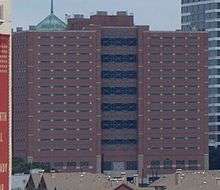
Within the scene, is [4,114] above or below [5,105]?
below

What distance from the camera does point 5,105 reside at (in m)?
53.3

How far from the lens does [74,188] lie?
181 m

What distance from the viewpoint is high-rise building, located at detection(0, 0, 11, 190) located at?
51.3 metres

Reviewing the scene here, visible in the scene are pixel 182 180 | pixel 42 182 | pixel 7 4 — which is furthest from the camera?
pixel 42 182

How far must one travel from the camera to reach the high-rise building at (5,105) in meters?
51.3

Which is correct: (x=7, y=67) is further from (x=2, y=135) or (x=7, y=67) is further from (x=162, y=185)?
(x=162, y=185)

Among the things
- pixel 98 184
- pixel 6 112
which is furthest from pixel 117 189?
pixel 6 112

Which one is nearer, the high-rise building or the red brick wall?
the high-rise building

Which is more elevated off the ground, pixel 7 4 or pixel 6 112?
pixel 7 4

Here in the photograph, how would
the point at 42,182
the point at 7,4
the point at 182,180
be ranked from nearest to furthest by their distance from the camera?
the point at 7,4 → the point at 182,180 → the point at 42,182

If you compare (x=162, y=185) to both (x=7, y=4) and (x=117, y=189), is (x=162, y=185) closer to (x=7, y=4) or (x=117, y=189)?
(x=117, y=189)

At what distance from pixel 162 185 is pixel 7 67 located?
134050 mm

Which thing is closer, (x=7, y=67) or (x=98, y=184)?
(x=7, y=67)

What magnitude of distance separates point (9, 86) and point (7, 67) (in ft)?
2.47
